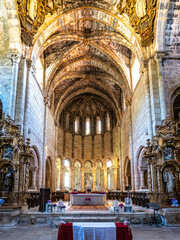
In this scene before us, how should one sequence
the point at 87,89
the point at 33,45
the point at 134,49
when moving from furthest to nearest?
the point at 87,89 → the point at 134,49 → the point at 33,45

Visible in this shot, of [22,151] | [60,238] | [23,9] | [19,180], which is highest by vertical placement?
[23,9]

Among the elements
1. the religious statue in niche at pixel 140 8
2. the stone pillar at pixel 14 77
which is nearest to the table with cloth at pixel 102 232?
the stone pillar at pixel 14 77

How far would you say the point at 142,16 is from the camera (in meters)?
15.9

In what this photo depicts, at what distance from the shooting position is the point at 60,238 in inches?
255

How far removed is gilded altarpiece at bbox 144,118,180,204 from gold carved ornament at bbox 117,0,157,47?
20.2ft

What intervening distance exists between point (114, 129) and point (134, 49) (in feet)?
47.5

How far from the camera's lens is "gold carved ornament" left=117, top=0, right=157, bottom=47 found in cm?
1531

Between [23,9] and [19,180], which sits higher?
[23,9]

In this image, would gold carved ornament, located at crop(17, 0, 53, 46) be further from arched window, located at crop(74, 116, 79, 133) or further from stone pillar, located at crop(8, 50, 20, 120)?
Answer: arched window, located at crop(74, 116, 79, 133)

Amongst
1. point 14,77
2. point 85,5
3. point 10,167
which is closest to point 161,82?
point 85,5

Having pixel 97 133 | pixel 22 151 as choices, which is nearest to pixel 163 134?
pixel 22 151

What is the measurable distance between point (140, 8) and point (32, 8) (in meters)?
7.02

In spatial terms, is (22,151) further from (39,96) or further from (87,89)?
(87,89)

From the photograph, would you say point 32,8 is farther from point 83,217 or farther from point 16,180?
point 83,217
